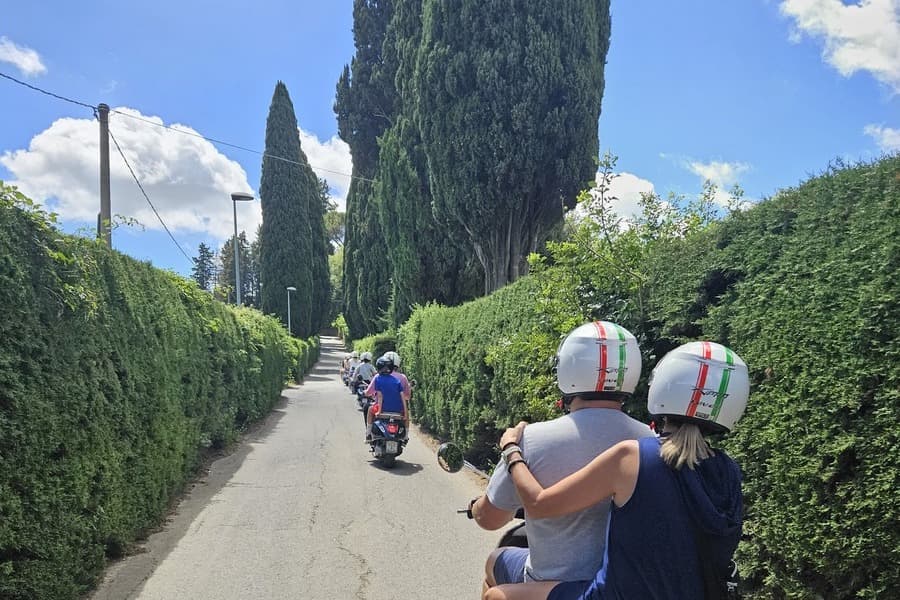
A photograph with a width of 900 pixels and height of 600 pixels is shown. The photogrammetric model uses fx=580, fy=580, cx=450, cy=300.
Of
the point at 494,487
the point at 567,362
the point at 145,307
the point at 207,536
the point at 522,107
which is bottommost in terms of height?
the point at 207,536

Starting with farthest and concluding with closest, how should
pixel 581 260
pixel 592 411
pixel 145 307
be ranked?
1. pixel 145 307
2. pixel 581 260
3. pixel 592 411

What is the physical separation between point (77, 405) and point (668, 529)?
414cm

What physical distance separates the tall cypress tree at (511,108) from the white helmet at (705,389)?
13825mm

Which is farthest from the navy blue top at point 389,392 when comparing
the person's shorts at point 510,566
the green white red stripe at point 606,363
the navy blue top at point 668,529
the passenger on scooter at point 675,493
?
the navy blue top at point 668,529

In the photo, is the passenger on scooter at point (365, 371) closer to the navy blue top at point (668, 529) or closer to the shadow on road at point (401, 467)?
the shadow on road at point (401, 467)

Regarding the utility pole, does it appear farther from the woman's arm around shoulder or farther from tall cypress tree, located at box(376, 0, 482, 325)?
the woman's arm around shoulder

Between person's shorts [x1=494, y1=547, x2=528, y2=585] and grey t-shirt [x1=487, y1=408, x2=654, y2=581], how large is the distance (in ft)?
0.68

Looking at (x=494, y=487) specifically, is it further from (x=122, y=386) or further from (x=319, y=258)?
(x=319, y=258)

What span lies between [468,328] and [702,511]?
351 inches

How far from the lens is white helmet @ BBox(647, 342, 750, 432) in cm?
184

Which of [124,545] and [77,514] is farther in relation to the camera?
[124,545]

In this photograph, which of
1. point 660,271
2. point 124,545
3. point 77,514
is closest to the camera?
point 77,514

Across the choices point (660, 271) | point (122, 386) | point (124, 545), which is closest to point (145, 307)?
point (122, 386)

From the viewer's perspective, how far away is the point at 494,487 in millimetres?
2211
